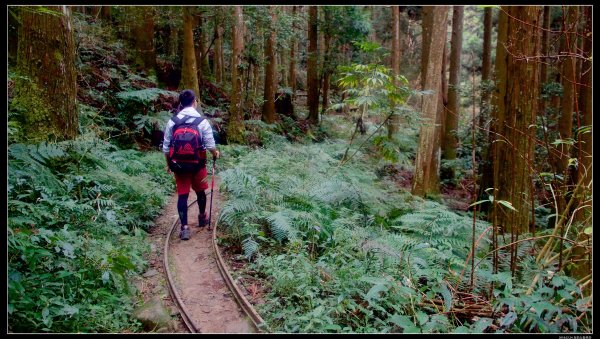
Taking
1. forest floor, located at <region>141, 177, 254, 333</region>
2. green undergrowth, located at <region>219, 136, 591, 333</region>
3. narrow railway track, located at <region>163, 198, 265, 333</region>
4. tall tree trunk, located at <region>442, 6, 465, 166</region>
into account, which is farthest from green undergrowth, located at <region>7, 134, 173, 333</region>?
tall tree trunk, located at <region>442, 6, 465, 166</region>

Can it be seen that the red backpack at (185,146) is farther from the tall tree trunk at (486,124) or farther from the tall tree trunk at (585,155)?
the tall tree trunk at (486,124)

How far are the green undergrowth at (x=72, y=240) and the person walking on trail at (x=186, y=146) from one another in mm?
973

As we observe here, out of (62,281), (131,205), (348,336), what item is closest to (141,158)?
(131,205)

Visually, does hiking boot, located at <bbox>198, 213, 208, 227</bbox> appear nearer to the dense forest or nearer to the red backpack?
the dense forest

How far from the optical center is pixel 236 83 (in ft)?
46.1

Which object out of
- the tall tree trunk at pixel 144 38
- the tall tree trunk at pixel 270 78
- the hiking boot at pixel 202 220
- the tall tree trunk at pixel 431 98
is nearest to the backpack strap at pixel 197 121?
the hiking boot at pixel 202 220

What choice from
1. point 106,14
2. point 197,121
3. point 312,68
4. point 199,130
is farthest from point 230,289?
point 106,14

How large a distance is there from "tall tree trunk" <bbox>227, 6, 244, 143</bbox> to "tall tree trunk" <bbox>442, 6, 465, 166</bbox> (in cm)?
795

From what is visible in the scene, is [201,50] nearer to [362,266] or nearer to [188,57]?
[188,57]

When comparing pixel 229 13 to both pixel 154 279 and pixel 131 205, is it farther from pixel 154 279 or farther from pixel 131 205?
pixel 154 279

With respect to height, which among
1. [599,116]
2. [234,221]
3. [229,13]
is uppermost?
[229,13]

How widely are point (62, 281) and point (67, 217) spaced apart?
1470 mm

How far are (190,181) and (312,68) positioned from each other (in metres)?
16.2

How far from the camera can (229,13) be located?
51.2 ft
